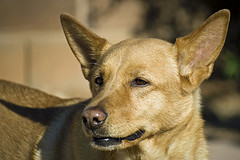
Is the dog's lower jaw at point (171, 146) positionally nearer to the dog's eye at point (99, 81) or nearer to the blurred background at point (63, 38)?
the dog's eye at point (99, 81)

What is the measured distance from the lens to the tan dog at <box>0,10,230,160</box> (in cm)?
339

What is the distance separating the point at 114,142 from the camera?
133 inches

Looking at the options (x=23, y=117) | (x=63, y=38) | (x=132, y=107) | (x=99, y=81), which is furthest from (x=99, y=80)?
(x=63, y=38)

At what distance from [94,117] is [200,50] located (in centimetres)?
117

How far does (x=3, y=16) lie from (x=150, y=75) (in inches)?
206

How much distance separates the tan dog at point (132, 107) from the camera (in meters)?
3.39

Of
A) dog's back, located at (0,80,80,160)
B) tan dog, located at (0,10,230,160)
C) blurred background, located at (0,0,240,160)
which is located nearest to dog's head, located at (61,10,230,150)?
tan dog, located at (0,10,230,160)

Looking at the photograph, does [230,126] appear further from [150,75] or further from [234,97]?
[150,75]

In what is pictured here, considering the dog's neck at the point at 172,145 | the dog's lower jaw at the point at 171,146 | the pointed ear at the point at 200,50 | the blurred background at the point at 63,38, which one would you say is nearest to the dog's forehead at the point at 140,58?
the pointed ear at the point at 200,50

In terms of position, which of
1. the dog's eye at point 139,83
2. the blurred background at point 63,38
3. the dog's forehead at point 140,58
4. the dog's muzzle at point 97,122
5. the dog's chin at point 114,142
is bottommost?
the blurred background at point 63,38

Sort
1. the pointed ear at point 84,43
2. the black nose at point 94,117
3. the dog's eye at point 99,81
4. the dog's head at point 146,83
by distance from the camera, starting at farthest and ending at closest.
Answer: the pointed ear at point 84,43 < the dog's eye at point 99,81 < the dog's head at point 146,83 < the black nose at point 94,117

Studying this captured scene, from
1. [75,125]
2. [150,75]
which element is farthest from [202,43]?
[75,125]

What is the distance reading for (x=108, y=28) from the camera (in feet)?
26.4

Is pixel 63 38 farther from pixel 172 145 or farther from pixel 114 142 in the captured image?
pixel 114 142
